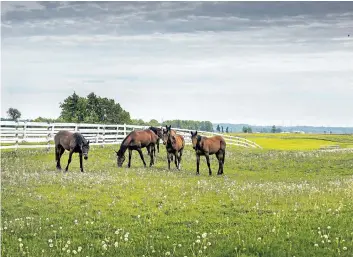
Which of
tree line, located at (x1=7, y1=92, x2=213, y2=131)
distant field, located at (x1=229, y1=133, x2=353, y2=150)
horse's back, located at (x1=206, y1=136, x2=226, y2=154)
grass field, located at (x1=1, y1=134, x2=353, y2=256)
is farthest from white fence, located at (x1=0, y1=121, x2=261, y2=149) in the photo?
tree line, located at (x1=7, y1=92, x2=213, y2=131)

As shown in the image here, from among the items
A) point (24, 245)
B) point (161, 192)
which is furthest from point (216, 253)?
point (161, 192)

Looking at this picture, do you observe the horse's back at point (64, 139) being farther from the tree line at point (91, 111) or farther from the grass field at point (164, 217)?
the tree line at point (91, 111)

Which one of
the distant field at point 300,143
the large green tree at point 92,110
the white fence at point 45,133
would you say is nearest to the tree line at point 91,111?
the large green tree at point 92,110

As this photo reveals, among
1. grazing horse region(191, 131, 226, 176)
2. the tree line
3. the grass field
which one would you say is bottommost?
the grass field

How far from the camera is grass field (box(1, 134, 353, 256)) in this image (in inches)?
427

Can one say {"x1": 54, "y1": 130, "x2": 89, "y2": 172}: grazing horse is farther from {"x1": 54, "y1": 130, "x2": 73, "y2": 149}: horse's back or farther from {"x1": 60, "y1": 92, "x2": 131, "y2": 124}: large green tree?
{"x1": 60, "y1": 92, "x2": 131, "y2": 124}: large green tree

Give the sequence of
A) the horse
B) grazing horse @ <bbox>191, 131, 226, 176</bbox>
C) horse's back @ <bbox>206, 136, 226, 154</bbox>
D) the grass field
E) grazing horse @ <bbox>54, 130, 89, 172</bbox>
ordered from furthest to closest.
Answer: the horse < horse's back @ <bbox>206, 136, 226, 154</bbox> < grazing horse @ <bbox>191, 131, 226, 176</bbox> < grazing horse @ <bbox>54, 130, 89, 172</bbox> < the grass field

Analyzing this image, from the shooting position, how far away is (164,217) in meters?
13.8

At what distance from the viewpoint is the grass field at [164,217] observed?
10844 mm

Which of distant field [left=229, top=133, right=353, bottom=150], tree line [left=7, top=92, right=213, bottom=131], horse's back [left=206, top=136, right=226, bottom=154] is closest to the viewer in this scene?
horse's back [left=206, top=136, right=226, bottom=154]

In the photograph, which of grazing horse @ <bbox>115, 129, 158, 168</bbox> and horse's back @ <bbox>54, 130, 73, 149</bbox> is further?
grazing horse @ <bbox>115, 129, 158, 168</bbox>

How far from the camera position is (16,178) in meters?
20.5

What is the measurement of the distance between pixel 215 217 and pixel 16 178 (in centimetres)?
1048

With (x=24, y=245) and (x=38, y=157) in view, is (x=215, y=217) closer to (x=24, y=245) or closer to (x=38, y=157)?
(x=24, y=245)
